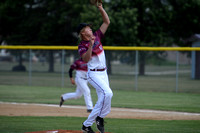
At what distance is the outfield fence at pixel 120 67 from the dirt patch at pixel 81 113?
6.86 meters

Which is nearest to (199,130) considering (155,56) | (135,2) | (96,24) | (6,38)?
(155,56)

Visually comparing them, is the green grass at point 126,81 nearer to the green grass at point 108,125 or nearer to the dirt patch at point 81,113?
the dirt patch at point 81,113

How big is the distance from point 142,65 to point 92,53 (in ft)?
40.0

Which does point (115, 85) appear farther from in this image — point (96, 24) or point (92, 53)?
point (92, 53)

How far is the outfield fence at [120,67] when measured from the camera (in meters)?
17.9

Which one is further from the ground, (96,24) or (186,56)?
(96,24)

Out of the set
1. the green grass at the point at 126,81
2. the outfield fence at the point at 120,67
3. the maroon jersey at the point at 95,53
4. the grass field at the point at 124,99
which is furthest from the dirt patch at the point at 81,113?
the green grass at the point at 126,81

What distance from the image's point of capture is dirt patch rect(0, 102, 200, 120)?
9.34 metres

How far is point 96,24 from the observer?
22.7 metres

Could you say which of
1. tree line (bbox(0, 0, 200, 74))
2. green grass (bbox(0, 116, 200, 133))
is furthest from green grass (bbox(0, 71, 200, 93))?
green grass (bbox(0, 116, 200, 133))

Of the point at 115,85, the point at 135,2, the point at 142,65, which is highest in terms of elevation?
the point at 135,2

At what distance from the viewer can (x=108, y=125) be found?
773cm

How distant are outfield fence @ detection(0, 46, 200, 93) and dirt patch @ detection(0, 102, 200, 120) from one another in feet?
22.5

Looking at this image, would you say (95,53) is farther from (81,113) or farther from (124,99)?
(124,99)
